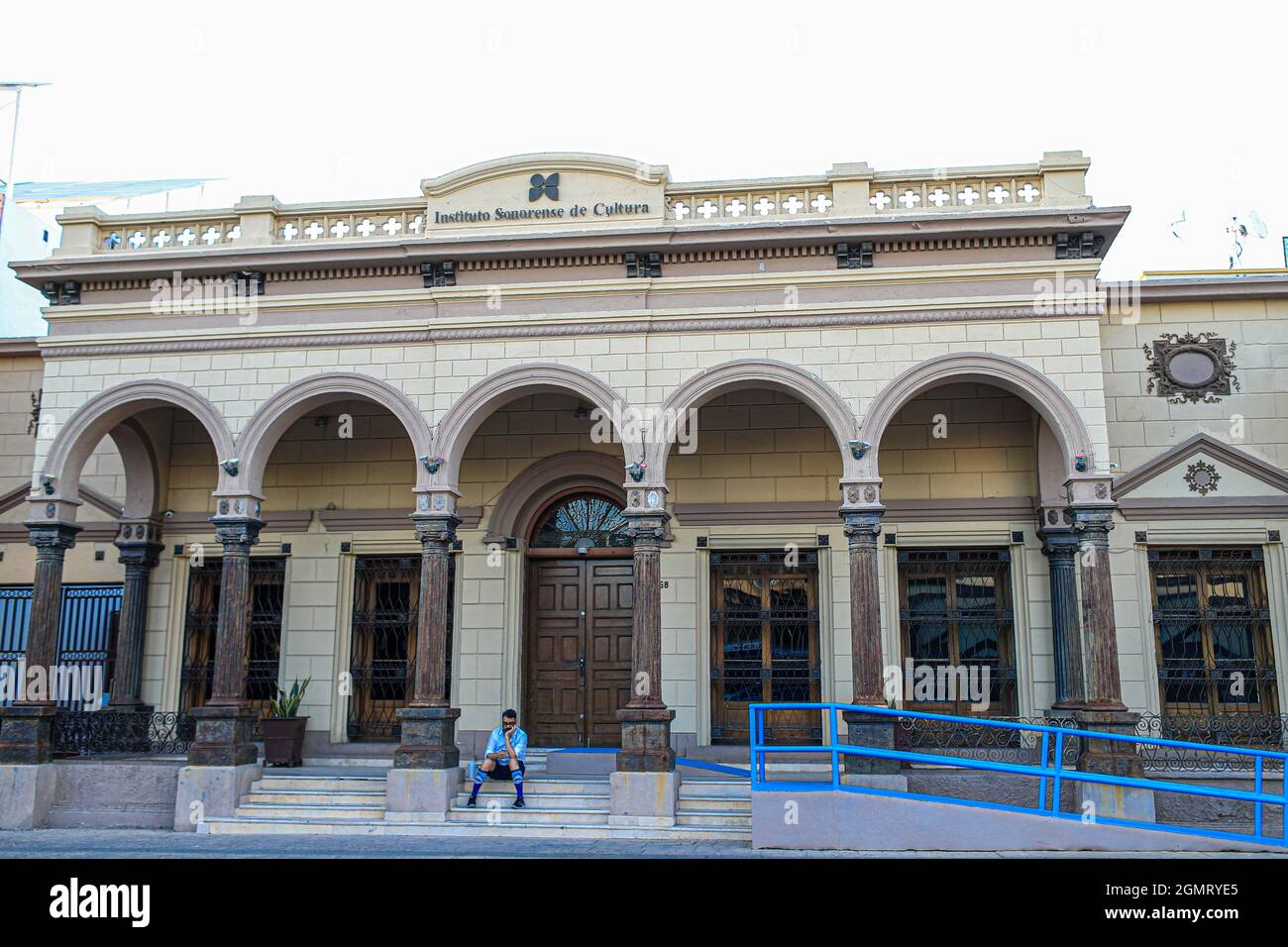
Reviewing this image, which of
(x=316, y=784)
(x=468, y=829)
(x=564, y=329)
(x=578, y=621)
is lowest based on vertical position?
(x=468, y=829)

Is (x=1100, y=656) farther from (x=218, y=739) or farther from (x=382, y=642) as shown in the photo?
(x=218, y=739)

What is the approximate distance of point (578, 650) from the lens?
45.2ft

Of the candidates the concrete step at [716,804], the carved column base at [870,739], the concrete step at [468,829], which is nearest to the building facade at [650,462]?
the carved column base at [870,739]

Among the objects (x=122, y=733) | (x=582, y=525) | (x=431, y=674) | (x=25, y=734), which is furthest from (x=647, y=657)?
(x=25, y=734)

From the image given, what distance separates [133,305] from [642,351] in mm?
6087

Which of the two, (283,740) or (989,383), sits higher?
(989,383)

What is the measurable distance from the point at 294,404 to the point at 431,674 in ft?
11.6

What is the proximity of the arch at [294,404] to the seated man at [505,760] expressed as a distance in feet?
9.92

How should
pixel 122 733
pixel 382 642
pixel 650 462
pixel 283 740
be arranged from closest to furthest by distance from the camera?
1. pixel 650 462
2. pixel 283 740
3. pixel 122 733
4. pixel 382 642

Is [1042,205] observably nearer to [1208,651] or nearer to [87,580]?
[1208,651]

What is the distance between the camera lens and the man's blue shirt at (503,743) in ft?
37.3

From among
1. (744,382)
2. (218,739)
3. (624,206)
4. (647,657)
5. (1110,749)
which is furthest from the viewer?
(624,206)

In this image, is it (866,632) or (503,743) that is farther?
(503,743)

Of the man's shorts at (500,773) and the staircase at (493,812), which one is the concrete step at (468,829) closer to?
the staircase at (493,812)
